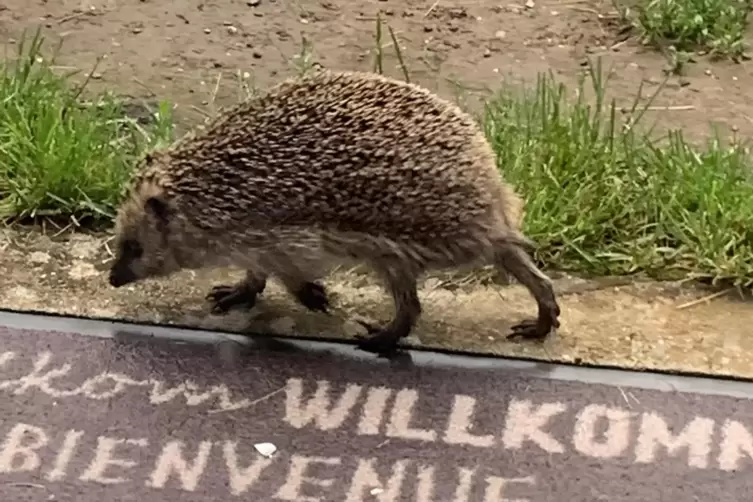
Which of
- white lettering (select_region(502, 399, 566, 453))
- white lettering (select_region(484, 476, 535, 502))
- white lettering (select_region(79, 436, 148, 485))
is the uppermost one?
white lettering (select_region(502, 399, 566, 453))

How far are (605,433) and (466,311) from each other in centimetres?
47

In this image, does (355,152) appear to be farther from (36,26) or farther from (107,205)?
(36,26)

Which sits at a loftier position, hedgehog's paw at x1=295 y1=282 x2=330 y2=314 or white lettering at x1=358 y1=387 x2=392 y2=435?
hedgehog's paw at x1=295 y1=282 x2=330 y2=314

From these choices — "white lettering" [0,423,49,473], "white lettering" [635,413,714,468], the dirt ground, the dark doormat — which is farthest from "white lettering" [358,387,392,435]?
the dirt ground

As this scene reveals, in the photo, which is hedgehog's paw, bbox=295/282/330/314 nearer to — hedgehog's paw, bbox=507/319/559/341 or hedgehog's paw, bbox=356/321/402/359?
hedgehog's paw, bbox=356/321/402/359

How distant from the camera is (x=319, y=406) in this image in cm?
260

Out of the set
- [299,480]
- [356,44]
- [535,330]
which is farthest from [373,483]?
[356,44]

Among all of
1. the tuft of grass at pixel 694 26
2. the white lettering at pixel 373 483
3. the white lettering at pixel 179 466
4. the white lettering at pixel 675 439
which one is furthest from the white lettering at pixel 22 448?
the tuft of grass at pixel 694 26

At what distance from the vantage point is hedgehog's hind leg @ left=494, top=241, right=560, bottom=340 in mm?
2678

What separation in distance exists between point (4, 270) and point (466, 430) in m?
1.14

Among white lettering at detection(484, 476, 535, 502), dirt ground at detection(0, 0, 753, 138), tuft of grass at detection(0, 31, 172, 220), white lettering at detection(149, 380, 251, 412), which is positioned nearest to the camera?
white lettering at detection(484, 476, 535, 502)

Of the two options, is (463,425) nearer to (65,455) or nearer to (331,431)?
(331,431)

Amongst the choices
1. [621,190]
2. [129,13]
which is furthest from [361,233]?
[129,13]

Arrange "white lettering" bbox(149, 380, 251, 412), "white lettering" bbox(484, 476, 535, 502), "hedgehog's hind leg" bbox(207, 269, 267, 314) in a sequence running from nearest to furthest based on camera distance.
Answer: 1. "white lettering" bbox(484, 476, 535, 502)
2. "white lettering" bbox(149, 380, 251, 412)
3. "hedgehog's hind leg" bbox(207, 269, 267, 314)
